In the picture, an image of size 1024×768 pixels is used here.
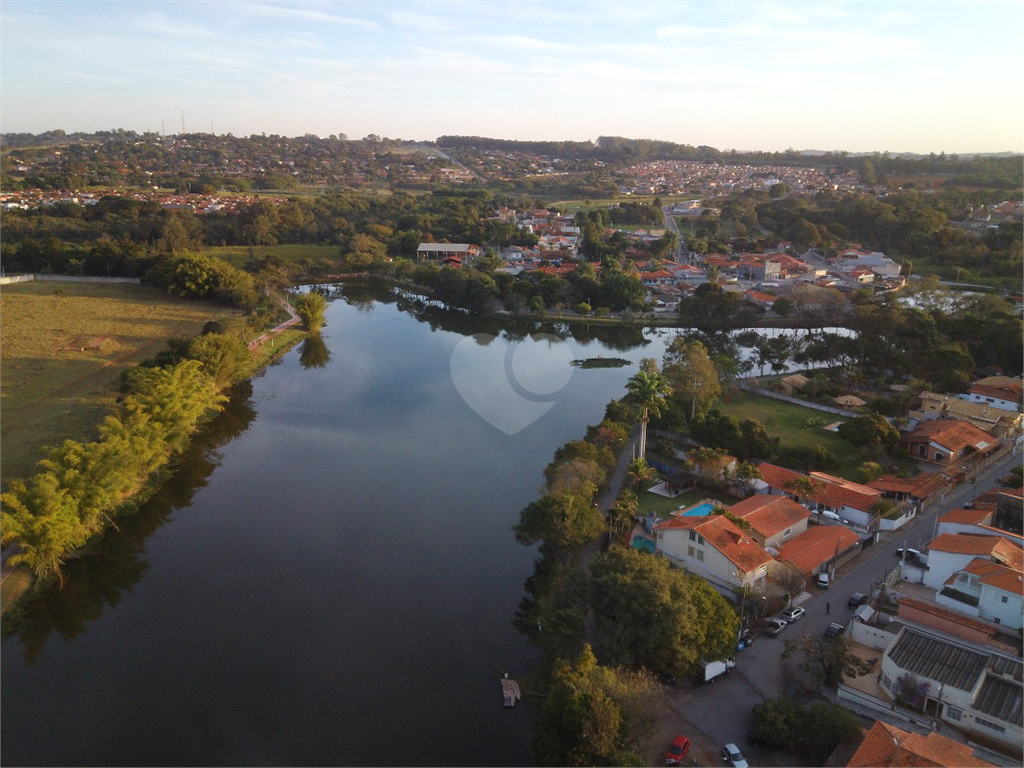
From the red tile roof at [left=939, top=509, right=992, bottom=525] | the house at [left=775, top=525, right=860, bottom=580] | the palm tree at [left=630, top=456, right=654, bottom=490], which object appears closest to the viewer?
the house at [left=775, top=525, right=860, bottom=580]

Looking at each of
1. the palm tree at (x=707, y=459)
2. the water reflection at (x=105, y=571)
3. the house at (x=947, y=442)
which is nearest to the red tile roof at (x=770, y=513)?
the palm tree at (x=707, y=459)

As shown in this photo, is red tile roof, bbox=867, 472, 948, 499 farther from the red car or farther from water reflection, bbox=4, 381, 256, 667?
water reflection, bbox=4, 381, 256, 667

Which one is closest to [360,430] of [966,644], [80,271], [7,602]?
[7,602]

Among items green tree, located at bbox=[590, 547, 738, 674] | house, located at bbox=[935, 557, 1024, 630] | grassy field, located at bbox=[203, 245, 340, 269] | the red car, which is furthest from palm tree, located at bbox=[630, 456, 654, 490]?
grassy field, located at bbox=[203, 245, 340, 269]

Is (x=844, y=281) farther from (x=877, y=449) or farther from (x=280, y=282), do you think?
(x=280, y=282)

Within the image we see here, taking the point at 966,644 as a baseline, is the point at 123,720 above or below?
below

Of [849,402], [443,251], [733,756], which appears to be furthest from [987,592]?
[443,251]
